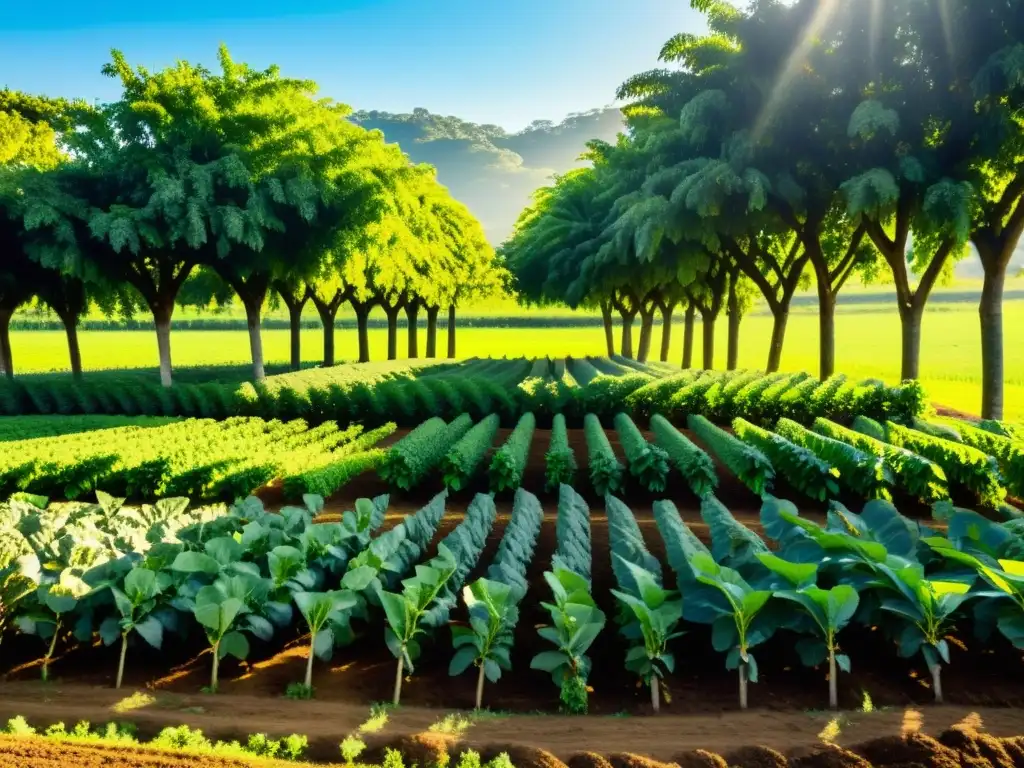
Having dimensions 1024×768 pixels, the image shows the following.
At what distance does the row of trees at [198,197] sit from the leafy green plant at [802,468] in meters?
14.7

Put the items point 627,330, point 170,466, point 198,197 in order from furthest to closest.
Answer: point 627,330, point 198,197, point 170,466

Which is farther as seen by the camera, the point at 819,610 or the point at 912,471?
the point at 912,471

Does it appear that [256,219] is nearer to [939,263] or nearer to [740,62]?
[740,62]

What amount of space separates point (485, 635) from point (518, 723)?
535 millimetres

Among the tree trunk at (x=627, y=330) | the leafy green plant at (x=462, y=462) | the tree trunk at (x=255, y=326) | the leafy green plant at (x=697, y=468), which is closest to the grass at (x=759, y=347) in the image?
the tree trunk at (x=627, y=330)

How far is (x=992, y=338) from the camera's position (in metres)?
16.6

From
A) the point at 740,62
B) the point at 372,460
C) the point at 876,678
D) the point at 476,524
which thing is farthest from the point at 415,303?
the point at 876,678

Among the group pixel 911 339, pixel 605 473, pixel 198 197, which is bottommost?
pixel 605 473

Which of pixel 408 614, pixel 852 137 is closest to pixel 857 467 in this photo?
pixel 408 614

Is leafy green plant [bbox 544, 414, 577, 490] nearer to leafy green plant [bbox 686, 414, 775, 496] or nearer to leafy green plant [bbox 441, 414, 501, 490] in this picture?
leafy green plant [bbox 441, 414, 501, 490]

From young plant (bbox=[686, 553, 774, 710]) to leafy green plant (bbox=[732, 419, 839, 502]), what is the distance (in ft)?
17.0

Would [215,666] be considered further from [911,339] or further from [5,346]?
[5,346]

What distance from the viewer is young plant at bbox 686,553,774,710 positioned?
461 centimetres

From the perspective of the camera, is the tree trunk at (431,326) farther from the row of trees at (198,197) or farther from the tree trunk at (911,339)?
the tree trunk at (911,339)
